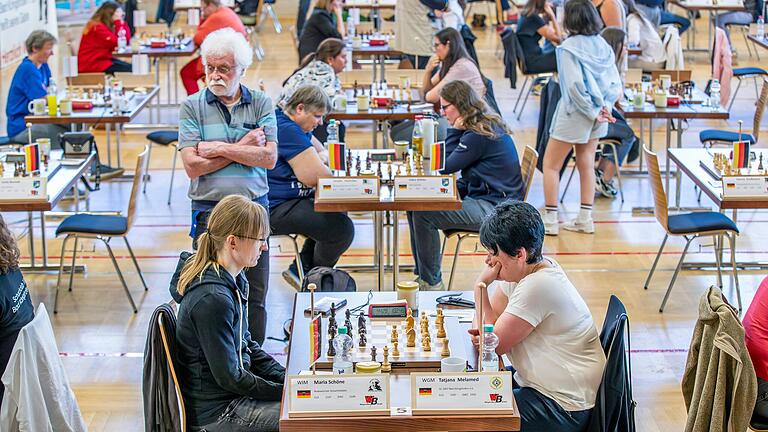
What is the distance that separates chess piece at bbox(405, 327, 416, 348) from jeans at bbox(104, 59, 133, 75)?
7.62 m

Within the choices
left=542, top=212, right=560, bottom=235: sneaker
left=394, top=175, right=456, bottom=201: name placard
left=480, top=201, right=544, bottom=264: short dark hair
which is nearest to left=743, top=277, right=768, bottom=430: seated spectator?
left=480, top=201, right=544, bottom=264: short dark hair

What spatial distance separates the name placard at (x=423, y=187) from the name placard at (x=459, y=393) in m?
2.44

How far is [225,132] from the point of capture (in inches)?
199

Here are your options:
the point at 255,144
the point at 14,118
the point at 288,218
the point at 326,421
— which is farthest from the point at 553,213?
the point at 326,421

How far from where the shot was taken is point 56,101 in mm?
8047

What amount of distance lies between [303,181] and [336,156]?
0.28m

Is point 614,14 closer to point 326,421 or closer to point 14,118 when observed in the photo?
point 14,118

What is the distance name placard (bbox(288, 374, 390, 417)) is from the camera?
3.27 m

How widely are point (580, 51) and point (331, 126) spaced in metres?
1.71

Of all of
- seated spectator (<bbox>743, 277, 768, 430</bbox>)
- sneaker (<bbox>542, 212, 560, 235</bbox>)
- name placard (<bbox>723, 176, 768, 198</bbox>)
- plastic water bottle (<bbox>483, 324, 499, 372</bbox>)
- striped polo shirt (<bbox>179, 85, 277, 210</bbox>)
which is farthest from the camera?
sneaker (<bbox>542, 212, 560, 235</bbox>)

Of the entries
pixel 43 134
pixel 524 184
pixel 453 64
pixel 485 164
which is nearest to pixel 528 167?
pixel 524 184

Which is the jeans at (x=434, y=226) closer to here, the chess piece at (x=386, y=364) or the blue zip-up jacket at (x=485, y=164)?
the blue zip-up jacket at (x=485, y=164)

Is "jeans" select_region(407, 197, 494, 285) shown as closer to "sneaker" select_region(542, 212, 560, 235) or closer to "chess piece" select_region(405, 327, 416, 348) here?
"sneaker" select_region(542, 212, 560, 235)

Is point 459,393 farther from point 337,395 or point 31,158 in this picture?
point 31,158
